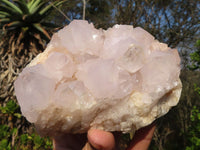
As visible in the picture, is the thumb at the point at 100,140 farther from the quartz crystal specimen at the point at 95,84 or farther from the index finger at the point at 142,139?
the index finger at the point at 142,139

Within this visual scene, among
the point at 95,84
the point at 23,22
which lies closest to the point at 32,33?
the point at 23,22

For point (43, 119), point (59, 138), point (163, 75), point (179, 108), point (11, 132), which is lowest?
point (179, 108)

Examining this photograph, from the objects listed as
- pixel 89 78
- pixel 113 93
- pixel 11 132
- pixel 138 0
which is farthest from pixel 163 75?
pixel 11 132

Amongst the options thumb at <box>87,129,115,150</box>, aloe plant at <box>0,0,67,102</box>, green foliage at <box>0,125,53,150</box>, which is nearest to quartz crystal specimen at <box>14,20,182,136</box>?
thumb at <box>87,129,115,150</box>

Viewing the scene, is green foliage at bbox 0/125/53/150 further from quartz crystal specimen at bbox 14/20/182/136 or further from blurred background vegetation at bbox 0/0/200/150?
quartz crystal specimen at bbox 14/20/182/136

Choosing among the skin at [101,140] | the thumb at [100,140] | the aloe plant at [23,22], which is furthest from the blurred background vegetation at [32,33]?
the thumb at [100,140]

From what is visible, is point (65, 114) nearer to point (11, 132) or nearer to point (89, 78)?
point (89, 78)
